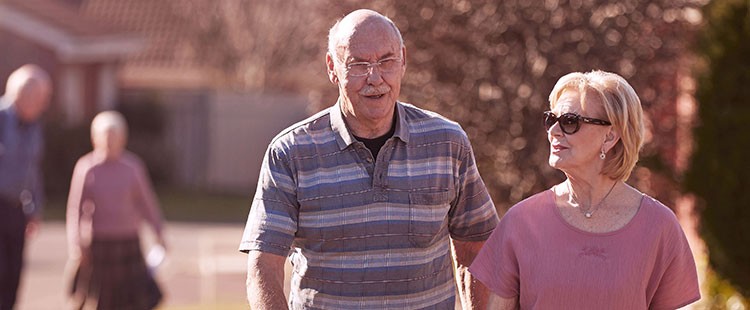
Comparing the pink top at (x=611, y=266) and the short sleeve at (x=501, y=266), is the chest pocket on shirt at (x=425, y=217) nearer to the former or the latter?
the short sleeve at (x=501, y=266)

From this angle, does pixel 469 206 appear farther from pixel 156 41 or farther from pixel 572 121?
pixel 156 41

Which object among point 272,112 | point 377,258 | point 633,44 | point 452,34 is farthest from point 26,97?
point 272,112

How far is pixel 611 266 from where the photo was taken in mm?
4387

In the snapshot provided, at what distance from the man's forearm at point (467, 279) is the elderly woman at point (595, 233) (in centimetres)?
39

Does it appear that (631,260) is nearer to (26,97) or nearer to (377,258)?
(377,258)

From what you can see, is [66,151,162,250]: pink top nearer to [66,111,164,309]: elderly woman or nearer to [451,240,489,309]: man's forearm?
[66,111,164,309]: elderly woman

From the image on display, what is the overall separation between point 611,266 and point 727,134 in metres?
5.66

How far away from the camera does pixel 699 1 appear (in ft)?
32.8

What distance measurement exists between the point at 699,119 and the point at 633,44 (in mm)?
833

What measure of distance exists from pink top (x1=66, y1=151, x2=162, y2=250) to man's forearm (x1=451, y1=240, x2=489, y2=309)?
656 cm

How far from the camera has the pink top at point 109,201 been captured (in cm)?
1132

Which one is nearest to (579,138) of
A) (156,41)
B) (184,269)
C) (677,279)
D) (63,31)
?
(677,279)

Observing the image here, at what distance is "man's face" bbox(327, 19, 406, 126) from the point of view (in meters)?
→ 4.69

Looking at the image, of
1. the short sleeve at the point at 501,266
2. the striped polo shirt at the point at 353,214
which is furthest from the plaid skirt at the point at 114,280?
the short sleeve at the point at 501,266
